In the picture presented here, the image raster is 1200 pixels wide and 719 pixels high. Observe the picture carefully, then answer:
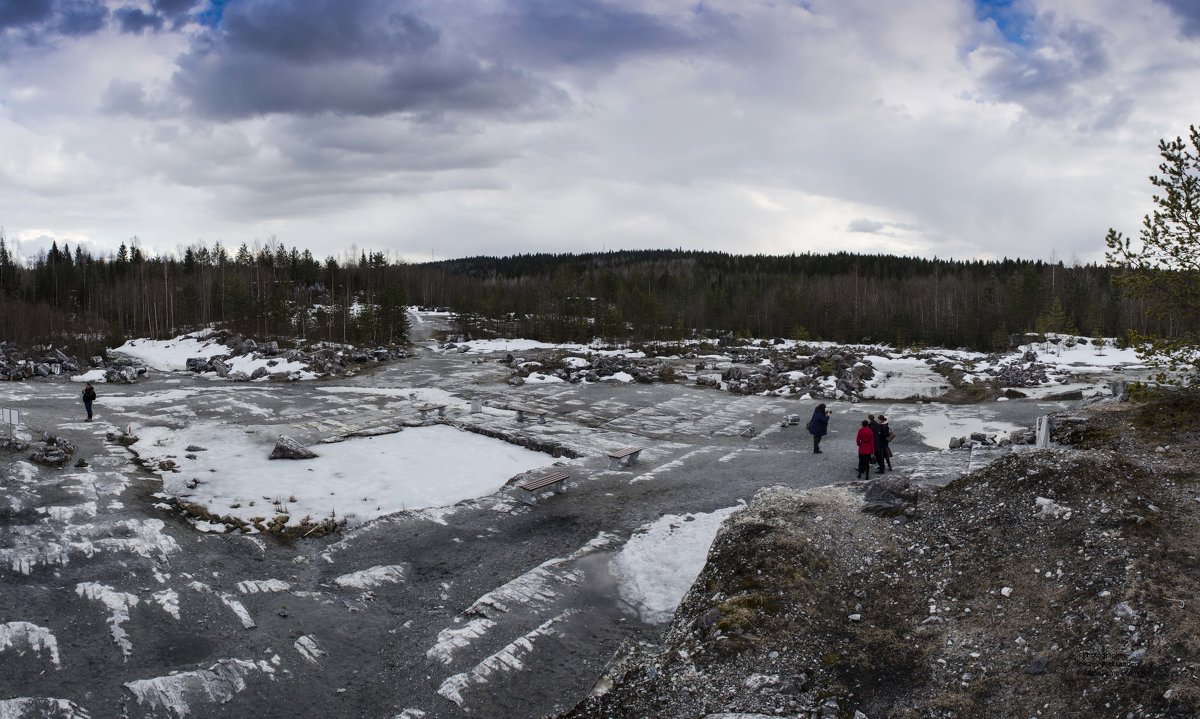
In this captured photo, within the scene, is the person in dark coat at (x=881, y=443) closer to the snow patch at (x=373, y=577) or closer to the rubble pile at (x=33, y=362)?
the snow patch at (x=373, y=577)

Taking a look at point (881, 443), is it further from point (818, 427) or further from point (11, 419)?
point (11, 419)

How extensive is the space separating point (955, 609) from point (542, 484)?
898 cm

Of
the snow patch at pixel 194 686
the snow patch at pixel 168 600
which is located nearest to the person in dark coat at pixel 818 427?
the snow patch at pixel 194 686

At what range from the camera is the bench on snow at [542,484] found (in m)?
15.3

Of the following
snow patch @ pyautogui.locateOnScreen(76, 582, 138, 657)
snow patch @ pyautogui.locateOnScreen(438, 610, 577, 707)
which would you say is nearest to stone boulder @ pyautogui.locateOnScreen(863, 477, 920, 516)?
snow patch @ pyautogui.locateOnScreen(438, 610, 577, 707)

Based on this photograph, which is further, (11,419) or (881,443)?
(11,419)

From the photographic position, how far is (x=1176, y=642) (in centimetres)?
679

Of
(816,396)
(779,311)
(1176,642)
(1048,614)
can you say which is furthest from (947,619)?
(779,311)

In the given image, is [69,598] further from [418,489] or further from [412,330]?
[412,330]

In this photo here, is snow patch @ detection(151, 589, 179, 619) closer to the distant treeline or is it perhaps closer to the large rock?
the large rock

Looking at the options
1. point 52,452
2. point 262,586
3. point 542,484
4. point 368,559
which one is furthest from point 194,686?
point 52,452

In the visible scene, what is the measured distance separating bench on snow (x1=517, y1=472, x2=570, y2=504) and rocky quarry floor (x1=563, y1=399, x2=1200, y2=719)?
4.95 m

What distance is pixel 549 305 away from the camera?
82.4 m

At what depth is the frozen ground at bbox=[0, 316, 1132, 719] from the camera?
823cm
